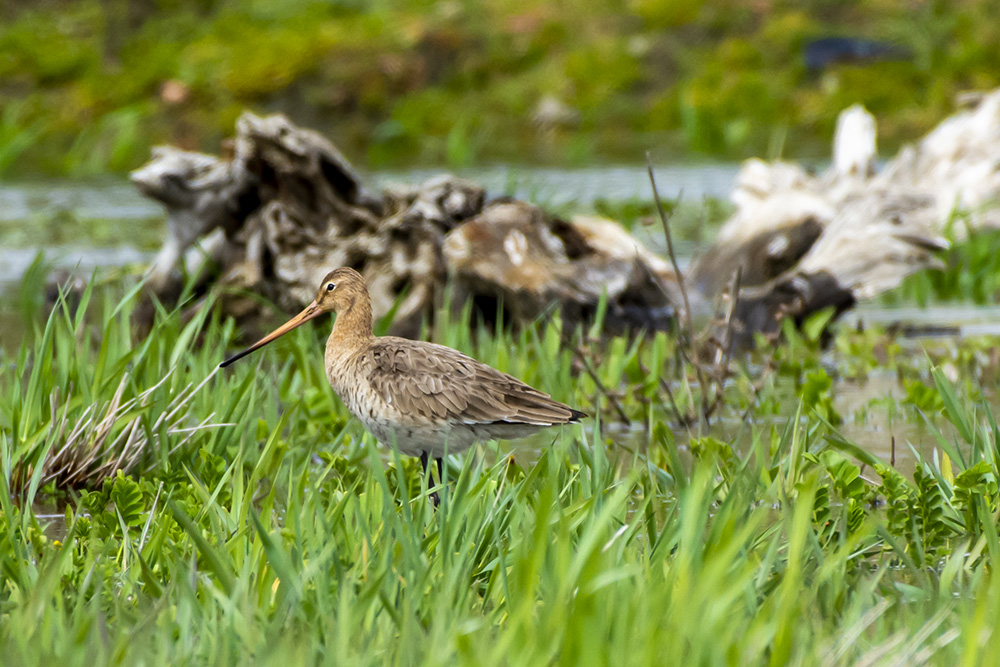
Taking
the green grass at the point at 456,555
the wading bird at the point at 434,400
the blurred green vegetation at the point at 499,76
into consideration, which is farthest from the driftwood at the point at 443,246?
the blurred green vegetation at the point at 499,76

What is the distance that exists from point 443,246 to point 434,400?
3.67 m

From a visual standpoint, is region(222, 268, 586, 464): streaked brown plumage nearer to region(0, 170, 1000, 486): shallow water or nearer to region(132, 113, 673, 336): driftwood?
region(0, 170, 1000, 486): shallow water

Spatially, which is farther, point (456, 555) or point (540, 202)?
point (540, 202)

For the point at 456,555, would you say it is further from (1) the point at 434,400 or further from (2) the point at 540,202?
(2) the point at 540,202

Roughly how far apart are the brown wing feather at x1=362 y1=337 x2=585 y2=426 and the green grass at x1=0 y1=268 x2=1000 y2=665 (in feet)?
1.10

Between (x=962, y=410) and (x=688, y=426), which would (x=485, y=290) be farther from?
Result: (x=962, y=410)

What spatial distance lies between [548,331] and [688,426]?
0.96 metres

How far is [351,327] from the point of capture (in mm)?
5062

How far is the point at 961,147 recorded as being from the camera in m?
11.1

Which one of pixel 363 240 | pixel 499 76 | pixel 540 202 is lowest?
pixel 499 76

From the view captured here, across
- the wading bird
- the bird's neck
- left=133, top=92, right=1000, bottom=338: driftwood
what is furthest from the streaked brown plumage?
left=133, top=92, right=1000, bottom=338: driftwood

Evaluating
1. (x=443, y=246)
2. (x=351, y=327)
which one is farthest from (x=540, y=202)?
(x=351, y=327)

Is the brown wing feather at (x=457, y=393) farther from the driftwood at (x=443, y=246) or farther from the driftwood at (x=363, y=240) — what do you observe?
the driftwood at (x=363, y=240)

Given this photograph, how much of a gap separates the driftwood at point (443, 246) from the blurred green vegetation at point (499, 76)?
421 inches
